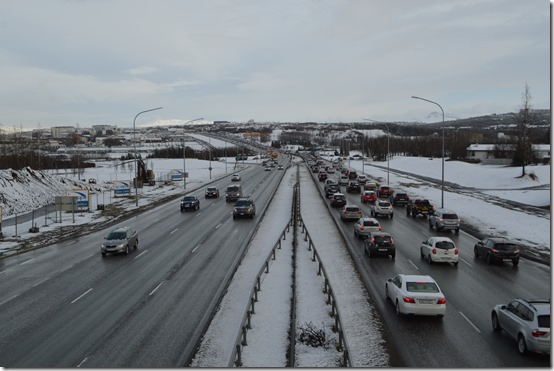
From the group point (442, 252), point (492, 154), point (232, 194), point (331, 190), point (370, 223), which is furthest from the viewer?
point (492, 154)

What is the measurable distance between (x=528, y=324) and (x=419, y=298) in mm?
3642

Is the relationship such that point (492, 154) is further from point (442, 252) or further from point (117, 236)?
point (117, 236)

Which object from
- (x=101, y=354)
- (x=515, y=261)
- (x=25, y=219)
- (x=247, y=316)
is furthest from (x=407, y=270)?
(x=25, y=219)

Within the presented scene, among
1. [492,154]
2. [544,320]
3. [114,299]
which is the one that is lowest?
[114,299]

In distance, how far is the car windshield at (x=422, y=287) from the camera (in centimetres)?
1653

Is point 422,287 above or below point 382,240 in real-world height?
above

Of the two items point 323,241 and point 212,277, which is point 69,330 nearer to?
point 212,277

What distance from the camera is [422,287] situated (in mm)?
16625

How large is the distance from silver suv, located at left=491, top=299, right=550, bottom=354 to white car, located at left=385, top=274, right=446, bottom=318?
188cm

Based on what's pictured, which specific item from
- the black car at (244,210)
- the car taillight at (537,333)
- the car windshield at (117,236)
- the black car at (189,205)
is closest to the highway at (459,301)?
the car taillight at (537,333)

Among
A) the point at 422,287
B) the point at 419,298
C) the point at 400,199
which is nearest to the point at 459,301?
the point at 422,287

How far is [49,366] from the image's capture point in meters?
12.9

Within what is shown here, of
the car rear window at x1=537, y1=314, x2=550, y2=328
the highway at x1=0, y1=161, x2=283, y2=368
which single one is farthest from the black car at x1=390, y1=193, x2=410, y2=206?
the car rear window at x1=537, y1=314, x2=550, y2=328

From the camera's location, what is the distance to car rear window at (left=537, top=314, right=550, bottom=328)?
505 inches
